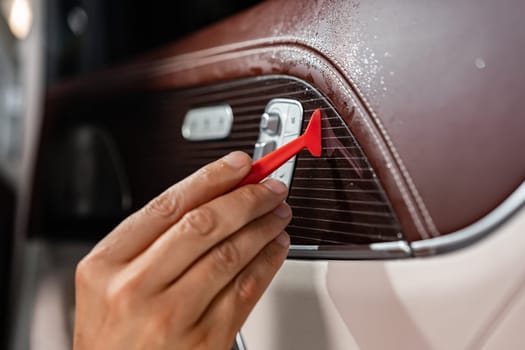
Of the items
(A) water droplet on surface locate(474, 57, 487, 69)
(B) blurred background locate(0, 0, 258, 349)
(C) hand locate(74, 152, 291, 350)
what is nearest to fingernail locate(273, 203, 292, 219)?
(C) hand locate(74, 152, 291, 350)

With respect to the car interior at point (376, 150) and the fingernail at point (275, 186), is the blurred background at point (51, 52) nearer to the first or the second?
the car interior at point (376, 150)

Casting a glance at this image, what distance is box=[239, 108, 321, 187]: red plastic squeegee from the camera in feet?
1.87

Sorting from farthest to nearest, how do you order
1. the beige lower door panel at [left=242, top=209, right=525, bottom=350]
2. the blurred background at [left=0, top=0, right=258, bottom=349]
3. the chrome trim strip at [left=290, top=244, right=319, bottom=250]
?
the blurred background at [left=0, top=0, right=258, bottom=349] → the chrome trim strip at [left=290, top=244, right=319, bottom=250] → the beige lower door panel at [left=242, top=209, right=525, bottom=350]

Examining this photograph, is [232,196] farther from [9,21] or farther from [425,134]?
[9,21]

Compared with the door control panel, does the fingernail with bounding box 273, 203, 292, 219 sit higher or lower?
lower

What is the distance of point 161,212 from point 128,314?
0.30 feet

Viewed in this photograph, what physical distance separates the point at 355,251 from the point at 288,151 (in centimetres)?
12

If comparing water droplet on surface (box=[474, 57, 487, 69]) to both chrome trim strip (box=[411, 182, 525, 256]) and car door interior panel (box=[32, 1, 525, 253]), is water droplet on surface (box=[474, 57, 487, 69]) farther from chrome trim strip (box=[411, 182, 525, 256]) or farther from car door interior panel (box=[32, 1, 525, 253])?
chrome trim strip (box=[411, 182, 525, 256])

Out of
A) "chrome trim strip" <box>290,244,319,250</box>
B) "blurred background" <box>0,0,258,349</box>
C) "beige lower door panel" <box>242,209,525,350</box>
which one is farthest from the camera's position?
"blurred background" <box>0,0,258,349</box>

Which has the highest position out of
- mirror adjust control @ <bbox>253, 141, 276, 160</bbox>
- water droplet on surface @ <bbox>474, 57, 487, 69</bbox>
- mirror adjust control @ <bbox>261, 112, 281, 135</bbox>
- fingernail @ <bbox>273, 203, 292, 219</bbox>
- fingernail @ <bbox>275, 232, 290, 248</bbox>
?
water droplet on surface @ <bbox>474, 57, 487, 69</bbox>

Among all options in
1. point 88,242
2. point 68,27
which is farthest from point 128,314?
point 68,27

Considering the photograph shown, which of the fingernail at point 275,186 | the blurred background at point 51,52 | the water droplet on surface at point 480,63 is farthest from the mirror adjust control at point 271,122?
the blurred background at point 51,52

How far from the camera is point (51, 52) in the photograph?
5.13ft

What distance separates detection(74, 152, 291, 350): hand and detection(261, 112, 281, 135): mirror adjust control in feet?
0.39
